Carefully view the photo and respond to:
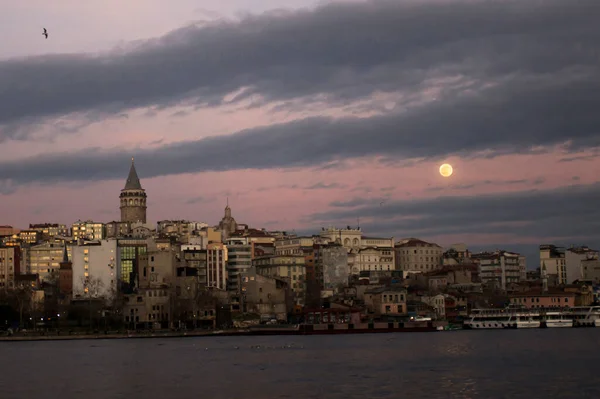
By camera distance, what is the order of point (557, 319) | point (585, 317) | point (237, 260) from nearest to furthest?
point (557, 319), point (585, 317), point (237, 260)

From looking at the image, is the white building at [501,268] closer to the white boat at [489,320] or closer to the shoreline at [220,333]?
the white boat at [489,320]

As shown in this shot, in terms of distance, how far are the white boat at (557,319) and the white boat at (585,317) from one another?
0.66 metres

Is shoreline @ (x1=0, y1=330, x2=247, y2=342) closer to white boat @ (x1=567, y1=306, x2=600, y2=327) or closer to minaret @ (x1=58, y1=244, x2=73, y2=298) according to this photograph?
minaret @ (x1=58, y1=244, x2=73, y2=298)

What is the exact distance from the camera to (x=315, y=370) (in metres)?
59.8

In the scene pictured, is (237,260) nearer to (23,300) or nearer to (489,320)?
(23,300)

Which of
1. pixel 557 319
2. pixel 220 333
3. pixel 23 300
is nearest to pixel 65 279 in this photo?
pixel 23 300

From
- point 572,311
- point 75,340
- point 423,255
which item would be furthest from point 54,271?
point 572,311

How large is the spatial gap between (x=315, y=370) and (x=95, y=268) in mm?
77770

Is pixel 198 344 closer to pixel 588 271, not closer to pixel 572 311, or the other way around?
pixel 572 311

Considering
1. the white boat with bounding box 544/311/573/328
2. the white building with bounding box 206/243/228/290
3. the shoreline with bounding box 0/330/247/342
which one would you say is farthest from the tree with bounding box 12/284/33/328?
the white boat with bounding box 544/311/573/328

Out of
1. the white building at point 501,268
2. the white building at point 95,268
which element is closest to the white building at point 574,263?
the white building at point 501,268

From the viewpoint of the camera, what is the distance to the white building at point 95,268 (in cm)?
13150

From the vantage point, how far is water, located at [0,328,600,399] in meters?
48.5

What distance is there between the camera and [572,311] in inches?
5005
